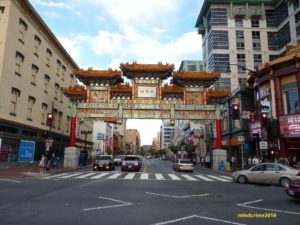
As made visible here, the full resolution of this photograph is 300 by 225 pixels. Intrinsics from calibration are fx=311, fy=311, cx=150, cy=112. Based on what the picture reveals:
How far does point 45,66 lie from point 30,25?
6.43m

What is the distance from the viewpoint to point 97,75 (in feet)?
123

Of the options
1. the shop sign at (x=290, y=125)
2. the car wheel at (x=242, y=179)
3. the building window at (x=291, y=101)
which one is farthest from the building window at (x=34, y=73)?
the building window at (x=291, y=101)

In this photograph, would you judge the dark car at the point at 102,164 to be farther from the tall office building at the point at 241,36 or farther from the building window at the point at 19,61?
the tall office building at the point at 241,36

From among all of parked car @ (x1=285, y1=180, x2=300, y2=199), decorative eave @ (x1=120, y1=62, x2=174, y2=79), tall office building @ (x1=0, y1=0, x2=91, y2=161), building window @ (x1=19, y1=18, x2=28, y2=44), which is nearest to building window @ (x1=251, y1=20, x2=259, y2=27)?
decorative eave @ (x1=120, y1=62, x2=174, y2=79)

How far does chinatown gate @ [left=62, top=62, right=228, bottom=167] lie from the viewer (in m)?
37.5

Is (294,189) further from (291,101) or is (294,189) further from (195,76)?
(195,76)

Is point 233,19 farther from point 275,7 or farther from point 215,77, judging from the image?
point 215,77

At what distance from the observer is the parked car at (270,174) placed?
57.9ft

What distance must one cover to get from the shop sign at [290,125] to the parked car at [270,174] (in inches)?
478

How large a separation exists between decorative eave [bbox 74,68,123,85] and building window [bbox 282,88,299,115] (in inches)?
741

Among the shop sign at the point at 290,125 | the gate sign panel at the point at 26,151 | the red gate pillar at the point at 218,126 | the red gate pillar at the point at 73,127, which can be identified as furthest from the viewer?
the red gate pillar at the point at 73,127

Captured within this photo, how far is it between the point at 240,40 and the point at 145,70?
3269cm

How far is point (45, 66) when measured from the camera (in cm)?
4053

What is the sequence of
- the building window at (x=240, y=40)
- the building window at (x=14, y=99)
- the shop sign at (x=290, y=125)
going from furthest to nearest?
the building window at (x=240, y=40)
the building window at (x=14, y=99)
the shop sign at (x=290, y=125)
